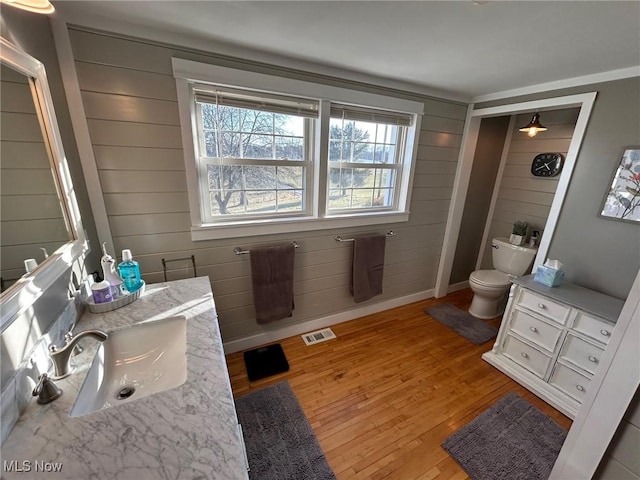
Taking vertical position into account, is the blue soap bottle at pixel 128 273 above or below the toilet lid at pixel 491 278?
above

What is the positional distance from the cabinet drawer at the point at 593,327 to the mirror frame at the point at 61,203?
2772mm

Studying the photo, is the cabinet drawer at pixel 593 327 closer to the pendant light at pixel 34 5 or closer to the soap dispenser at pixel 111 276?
the soap dispenser at pixel 111 276

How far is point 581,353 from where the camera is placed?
1.68m

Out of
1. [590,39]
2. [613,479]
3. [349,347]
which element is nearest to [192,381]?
[613,479]

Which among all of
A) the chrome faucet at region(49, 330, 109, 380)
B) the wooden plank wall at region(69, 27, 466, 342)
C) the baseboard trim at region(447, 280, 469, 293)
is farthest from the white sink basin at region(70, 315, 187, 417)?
the baseboard trim at region(447, 280, 469, 293)

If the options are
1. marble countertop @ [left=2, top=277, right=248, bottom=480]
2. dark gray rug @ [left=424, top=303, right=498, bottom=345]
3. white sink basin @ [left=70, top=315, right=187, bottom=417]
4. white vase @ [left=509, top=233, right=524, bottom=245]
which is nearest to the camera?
marble countertop @ [left=2, top=277, right=248, bottom=480]

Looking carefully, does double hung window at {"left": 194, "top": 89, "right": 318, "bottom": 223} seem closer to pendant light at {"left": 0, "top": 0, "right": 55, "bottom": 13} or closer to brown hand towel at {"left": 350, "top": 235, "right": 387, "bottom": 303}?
brown hand towel at {"left": 350, "top": 235, "right": 387, "bottom": 303}

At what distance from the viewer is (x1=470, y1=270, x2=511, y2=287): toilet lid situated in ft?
8.30

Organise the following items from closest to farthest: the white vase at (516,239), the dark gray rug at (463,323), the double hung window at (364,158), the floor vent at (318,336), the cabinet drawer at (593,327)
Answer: the cabinet drawer at (593,327) < the double hung window at (364,158) < the floor vent at (318,336) < the dark gray rug at (463,323) < the white vase at (516,239)

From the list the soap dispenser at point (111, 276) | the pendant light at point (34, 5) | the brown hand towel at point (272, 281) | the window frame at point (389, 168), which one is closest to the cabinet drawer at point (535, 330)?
the window frame at point (389, 168)

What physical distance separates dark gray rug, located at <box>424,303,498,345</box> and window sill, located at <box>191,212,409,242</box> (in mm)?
1137

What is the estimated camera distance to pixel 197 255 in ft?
6.01

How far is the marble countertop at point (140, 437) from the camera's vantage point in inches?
25.2

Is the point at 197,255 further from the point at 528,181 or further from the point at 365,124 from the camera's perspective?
the point at 528,181
